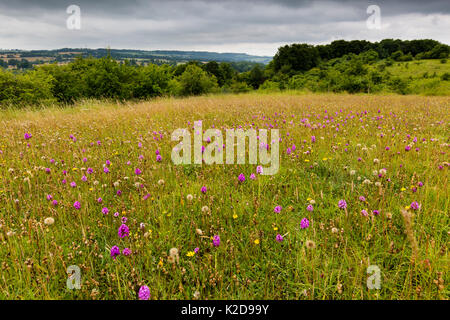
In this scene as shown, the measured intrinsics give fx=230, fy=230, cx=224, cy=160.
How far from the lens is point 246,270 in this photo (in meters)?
1.64

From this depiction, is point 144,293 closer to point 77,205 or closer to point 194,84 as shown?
point 77,205

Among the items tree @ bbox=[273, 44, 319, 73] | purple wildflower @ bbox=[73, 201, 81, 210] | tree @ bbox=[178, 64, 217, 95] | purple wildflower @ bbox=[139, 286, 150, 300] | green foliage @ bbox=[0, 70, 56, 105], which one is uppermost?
tree @ bbox=[273, 44, 319, 73]

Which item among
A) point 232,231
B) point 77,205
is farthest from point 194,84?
point 232,231

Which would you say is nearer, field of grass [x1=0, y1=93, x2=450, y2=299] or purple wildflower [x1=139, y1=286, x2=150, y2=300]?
purple wildflower [x1=139, y1=286, x2=150, y2=300]

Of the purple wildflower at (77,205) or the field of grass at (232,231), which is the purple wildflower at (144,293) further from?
the purple wildflower at (77,205)

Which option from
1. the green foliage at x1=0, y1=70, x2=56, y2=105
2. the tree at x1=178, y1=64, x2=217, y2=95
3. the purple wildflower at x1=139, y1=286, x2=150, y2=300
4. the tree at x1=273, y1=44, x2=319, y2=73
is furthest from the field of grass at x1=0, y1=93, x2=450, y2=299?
the tree at x1=273, y1=44, x2=319, y2=73

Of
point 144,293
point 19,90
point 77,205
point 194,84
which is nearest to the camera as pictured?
point 144,293

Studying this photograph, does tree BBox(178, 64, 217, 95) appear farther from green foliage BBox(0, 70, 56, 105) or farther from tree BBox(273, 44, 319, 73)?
tree BBox(273, 44, 319, 73)

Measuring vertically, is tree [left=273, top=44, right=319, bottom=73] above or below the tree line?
above

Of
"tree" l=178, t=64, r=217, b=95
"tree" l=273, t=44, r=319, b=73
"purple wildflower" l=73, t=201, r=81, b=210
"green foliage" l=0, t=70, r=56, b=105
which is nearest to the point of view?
"purple wildflower" l=73, t=201, r=81, b=210

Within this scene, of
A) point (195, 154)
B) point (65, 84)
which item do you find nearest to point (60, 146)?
point (195, 154)

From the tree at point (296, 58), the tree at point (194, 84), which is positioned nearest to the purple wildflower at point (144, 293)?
the tree at point (194, 84)

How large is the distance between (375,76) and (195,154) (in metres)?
32.0
